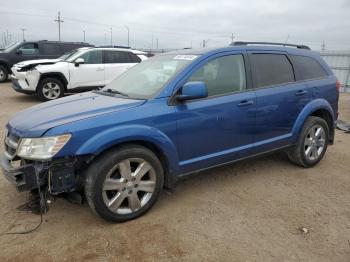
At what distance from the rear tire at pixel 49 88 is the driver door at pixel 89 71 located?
378 millimetres

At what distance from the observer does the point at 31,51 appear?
49.7ft

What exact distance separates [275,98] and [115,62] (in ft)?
26.4

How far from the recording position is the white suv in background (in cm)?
1023

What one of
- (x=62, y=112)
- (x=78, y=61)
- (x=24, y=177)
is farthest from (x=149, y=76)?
(x=78, y=61)

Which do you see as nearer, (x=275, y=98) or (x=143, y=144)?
(x=143, y=144)

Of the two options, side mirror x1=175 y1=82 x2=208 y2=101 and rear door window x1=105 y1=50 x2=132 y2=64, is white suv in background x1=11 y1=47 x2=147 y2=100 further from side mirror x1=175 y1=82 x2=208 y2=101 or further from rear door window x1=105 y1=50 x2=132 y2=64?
side mirror x1=175 y1=82 x2=208 y2=101

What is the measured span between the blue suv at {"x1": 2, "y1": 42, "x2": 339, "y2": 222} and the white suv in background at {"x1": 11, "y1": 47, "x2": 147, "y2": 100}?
Answer: 6.47m

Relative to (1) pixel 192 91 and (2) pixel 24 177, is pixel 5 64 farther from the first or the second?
(1) pixel 192 91

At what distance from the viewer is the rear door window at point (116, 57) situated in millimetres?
11336

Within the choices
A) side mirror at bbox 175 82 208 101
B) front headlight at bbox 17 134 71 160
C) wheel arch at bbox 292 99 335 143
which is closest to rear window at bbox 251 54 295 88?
wheel arch at bbox 292 99 335 143

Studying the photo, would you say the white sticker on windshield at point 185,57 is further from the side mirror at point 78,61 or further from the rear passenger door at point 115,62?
the rear passenger door at point 115,62

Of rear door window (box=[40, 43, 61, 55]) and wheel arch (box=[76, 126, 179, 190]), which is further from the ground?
rear door window (box=[40, 43, 61, 55])

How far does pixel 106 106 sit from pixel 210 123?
3.69 ft

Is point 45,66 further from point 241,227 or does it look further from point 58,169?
point 241,227
